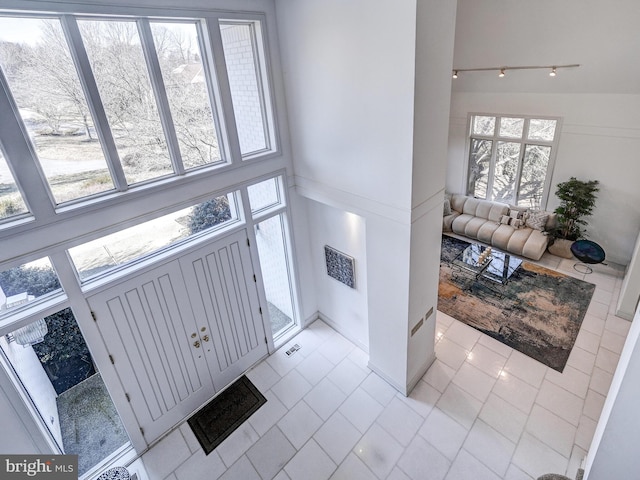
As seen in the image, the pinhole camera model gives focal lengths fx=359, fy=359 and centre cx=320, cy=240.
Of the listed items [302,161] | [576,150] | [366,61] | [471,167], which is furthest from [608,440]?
[471,167]

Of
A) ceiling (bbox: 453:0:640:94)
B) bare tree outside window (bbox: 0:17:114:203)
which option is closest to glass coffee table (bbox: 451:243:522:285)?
ceiling (bbox: 453:0:640:94)

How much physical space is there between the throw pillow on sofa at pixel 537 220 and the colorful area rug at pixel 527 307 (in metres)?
0.97

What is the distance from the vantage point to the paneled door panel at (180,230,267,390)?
4078mm

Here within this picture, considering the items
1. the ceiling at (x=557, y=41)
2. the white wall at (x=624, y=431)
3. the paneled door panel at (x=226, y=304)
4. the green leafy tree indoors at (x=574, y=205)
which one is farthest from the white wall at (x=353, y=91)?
the green leafy tree indoors at (x=574, y=205)

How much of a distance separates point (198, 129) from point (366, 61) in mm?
1825

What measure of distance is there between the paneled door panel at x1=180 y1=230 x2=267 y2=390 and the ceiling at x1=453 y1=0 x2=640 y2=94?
175 inches

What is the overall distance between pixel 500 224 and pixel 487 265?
1.53 m

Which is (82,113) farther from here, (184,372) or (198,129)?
(184,372)

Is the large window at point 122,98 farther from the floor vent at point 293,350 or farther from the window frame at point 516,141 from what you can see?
the window frame at point 516,141

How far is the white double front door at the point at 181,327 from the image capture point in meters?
3.61

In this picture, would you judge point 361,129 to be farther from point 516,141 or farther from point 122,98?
point 516,141

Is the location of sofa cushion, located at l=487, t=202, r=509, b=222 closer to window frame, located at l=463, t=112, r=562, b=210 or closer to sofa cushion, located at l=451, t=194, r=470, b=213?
window frame, located at l=463, t=112, r=562, b=210

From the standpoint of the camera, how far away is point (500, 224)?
7891 mm

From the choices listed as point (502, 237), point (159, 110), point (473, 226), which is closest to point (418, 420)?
point (159, 110)
